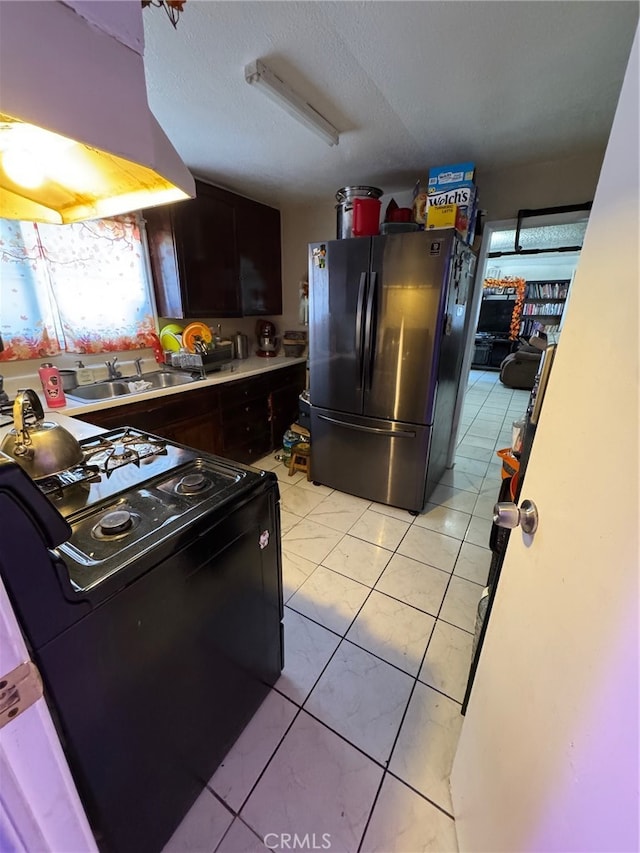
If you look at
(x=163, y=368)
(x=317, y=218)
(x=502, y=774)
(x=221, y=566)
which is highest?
(x=317, y=218)

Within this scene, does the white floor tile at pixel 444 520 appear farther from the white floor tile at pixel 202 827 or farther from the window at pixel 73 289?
the window at pixel 73 289

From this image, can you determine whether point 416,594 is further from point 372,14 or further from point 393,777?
point 372,14

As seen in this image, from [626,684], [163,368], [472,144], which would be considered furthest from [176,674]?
[472,144]

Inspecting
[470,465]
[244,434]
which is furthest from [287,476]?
[470,465]

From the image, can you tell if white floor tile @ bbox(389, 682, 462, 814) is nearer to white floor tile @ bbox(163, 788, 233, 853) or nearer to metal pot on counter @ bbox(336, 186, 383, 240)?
white floor tile @ bbox(163, 788, 233, 853)

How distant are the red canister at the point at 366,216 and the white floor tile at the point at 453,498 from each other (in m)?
1.89

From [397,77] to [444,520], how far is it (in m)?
2.36

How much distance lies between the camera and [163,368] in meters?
2.71

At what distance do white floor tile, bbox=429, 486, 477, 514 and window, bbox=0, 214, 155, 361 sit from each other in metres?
2.55

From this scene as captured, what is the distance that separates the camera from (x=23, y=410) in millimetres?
899

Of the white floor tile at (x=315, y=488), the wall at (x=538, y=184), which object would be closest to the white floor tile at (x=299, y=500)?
the white floor tile at (x=315, y=488)

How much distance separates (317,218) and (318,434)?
78.4 inches

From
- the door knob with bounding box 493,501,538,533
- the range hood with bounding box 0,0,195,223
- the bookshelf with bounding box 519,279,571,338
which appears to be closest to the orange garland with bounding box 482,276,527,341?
the bookshelf with bounding box 519,279,571,338

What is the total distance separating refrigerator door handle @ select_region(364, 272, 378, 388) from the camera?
204 cm
